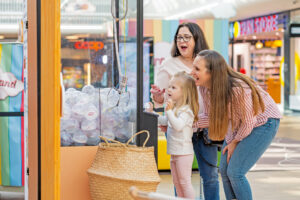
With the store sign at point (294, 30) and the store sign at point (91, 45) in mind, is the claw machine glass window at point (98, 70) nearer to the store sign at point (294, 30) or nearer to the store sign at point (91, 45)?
the store sign at point (91, 45)

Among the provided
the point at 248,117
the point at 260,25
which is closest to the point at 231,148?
the point at 248,117

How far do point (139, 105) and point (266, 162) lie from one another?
4.34 m

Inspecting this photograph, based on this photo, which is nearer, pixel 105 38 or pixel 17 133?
pixel 105 38

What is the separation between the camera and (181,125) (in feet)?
11.1

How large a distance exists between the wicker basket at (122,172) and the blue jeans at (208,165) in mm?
686

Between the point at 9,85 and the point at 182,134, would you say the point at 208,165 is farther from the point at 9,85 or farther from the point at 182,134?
the point at 9,85

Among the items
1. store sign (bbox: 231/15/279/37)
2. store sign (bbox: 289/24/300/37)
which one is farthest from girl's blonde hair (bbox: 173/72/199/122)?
store sign (bbox: 231/15/279/37)

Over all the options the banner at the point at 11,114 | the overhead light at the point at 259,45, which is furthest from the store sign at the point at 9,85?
the overhead light at the point at 259,45

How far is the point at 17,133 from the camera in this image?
468cm

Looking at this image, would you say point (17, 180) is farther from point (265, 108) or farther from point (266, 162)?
point (266, 162)

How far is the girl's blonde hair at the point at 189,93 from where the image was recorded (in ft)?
11.5

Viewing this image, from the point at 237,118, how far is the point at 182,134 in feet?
1.26

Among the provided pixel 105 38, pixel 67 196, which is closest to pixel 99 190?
pixel 67 196

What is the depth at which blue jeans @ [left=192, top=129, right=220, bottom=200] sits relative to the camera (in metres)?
3.60
